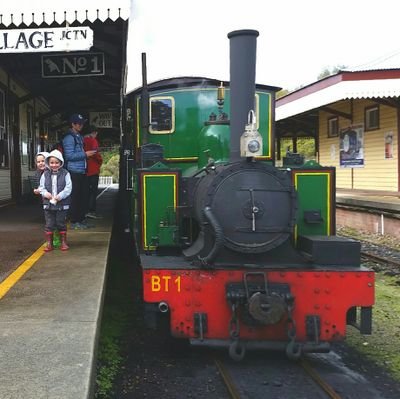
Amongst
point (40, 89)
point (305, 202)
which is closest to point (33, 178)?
point (40, 89)

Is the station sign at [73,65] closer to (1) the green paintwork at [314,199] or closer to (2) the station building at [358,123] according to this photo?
(1) the green paintwork at [314,199]

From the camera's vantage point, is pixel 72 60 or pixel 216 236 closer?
pixel 216 236

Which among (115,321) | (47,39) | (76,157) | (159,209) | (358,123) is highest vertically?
(47,39)

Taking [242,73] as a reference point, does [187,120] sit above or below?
below

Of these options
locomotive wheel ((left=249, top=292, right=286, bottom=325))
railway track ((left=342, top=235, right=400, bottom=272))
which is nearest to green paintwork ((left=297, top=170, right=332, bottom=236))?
locomotive wheel ((left=249, top=292, right=286, bottom=325))

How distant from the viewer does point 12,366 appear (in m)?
2.75

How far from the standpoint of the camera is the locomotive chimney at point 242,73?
3908mm

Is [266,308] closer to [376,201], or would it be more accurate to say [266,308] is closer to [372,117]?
[376,201]

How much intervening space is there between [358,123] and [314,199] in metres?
12.9

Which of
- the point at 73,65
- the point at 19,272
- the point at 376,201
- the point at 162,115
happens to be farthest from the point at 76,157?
the point at 376,201

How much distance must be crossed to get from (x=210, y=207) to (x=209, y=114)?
A: 1826mm

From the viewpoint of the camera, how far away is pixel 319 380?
3967 mm

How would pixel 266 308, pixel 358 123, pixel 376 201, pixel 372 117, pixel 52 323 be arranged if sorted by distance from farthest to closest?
pixel 358 123, pixel 372 117, pixel 376 201, pixel 266 308, pixel 52 323

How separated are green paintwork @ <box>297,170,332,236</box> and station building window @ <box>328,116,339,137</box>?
14457mm
